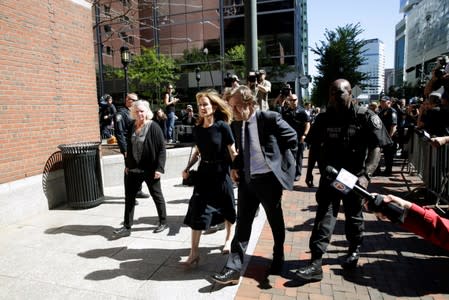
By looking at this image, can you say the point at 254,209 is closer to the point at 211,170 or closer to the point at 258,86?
the point at 211,170

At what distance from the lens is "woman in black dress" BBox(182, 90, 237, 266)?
12.6ft

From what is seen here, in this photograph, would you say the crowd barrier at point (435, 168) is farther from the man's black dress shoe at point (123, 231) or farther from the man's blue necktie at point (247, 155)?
the man's black dress shoe at point (123, 231)

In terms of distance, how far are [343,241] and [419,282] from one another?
1.17 meters

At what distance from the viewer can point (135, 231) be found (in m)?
5.07

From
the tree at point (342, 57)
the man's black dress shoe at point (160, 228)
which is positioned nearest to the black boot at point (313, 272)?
the man's black dress shoe at point (160, 228)

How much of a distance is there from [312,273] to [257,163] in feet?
4.16

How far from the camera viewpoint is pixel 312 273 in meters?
3.47

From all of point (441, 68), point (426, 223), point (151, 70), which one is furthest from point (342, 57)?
point (426, 223)

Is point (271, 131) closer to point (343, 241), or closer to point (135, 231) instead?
point (343, 241)

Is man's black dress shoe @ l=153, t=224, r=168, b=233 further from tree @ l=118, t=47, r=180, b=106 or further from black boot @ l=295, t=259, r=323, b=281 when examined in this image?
tree @ l=118, t=47, r=180, b=106

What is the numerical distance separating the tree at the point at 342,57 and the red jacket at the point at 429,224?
26.3 metres

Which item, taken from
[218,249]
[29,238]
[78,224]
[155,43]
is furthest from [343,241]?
[155,43]

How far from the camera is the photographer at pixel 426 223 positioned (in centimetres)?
189

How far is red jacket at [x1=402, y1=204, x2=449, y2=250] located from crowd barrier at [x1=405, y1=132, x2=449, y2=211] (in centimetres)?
369
